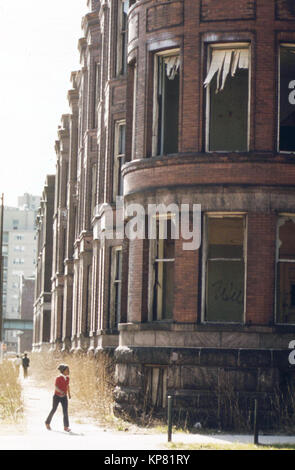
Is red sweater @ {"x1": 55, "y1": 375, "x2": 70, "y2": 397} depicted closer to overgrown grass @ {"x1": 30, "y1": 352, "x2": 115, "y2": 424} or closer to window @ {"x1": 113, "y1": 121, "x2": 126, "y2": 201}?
overgrown grass @ {"x1": 30, "y1": 352, "x2": 115, "y2": 424}

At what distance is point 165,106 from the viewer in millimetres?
26234

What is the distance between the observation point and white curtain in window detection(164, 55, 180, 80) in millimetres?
25656

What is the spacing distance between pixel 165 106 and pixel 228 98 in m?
1.82

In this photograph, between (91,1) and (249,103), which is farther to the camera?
(91,1)

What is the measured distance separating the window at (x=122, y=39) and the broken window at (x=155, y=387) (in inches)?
487

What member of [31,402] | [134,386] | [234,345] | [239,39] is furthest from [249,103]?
[31,402]

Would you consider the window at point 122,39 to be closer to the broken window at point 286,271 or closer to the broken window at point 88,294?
the broken window at point 88,294

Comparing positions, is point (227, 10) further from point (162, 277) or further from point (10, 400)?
point (10, 400)

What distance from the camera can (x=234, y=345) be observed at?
77.4 ft

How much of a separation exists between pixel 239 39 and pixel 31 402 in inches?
585

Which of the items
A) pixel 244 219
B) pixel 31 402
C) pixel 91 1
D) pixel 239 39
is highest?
pixel 91 1

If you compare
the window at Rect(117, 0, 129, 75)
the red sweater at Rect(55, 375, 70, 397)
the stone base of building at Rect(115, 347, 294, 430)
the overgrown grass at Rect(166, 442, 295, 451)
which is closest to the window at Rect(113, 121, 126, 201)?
the window at Rect(117, 0, 129, 75)

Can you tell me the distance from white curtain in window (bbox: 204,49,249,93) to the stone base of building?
6.72 meters

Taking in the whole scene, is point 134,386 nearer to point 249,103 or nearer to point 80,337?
point 249,103
